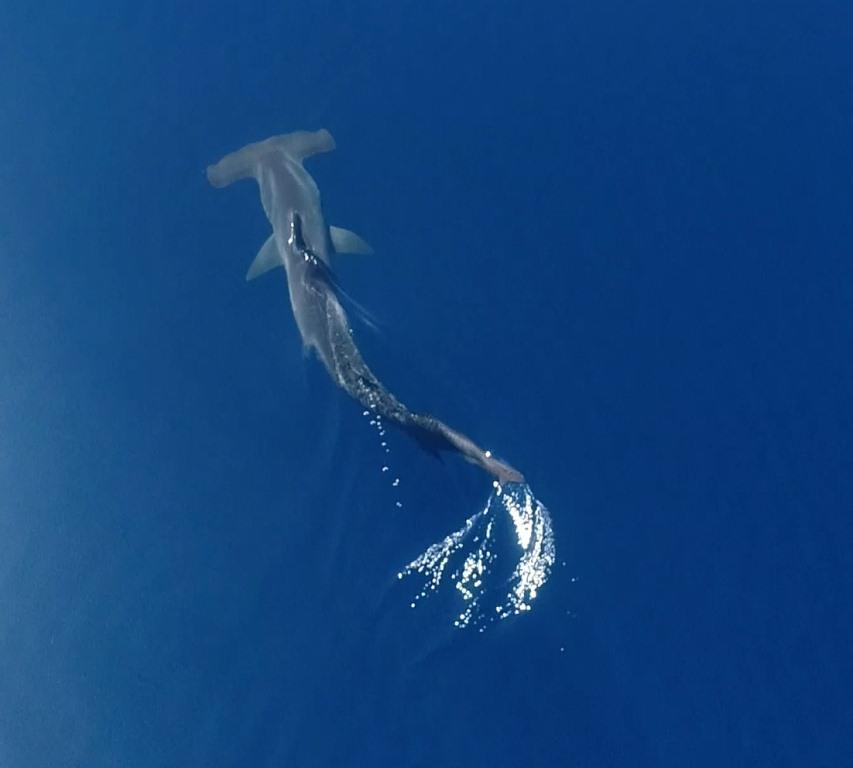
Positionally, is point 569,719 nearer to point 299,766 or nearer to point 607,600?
point 607,600

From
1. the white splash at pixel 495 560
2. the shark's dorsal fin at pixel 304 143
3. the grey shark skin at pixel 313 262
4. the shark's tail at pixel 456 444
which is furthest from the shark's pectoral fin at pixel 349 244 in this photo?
the white splash at pixel 495 560

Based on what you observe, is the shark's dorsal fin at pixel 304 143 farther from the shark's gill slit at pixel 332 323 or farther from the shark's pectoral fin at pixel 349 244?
the shark's pectoral fin at pixel 349 244

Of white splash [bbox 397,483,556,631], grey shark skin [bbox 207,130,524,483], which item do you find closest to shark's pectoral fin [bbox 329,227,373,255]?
grey shark skin [bbox 207,130,524,483]

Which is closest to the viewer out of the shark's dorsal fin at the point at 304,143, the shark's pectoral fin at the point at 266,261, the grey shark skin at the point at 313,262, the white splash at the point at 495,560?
Answer: the white splash at the point at 495,560

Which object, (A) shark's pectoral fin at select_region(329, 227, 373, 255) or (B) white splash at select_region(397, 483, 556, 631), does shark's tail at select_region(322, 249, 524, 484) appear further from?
(A) shark's pectoral fin at select_region(329, 227, 373, 255)

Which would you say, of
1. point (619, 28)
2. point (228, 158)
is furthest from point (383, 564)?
point (619, 28)

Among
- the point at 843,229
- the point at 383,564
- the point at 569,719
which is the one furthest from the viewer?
the point at 843,229

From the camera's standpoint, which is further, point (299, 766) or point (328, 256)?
point (328, 256)
